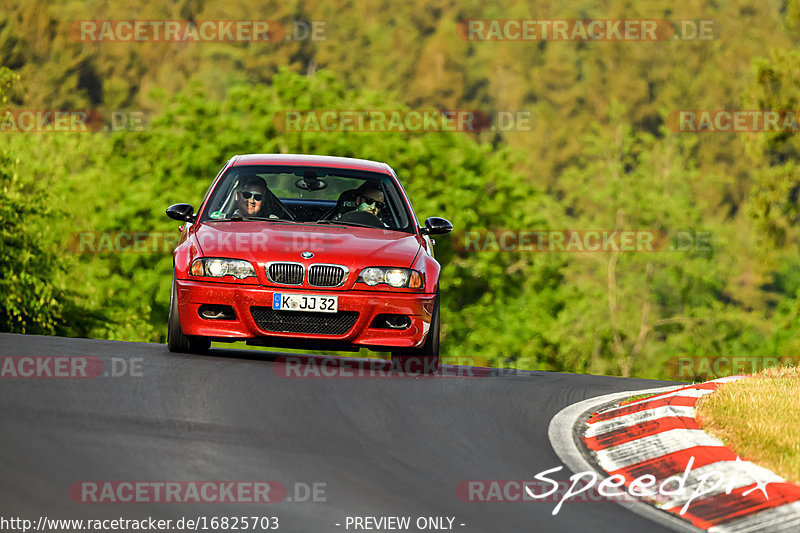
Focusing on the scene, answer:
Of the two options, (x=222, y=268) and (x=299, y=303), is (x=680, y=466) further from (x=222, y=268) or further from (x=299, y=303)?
(x=222, y=268)

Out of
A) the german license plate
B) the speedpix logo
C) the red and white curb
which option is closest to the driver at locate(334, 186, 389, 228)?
the german license plate

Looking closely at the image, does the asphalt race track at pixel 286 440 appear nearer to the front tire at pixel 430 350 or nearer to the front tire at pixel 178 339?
the front tire at pixel 178 339

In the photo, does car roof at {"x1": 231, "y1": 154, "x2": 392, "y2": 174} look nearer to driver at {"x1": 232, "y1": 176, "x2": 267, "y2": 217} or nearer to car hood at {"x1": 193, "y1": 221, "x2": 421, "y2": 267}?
driver at {"x1": 232, "y1": 176, "x2": 267, "y2": 217}

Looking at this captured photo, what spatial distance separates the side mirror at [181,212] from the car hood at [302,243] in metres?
0.25

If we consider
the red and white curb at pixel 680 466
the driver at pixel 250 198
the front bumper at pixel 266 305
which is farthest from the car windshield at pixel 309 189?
the red and white curb at pixel 680 466

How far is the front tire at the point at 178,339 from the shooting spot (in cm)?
1012

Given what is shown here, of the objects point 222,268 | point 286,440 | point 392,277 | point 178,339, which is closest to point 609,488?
point 286,440

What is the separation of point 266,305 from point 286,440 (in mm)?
2565

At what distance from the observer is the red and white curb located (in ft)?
20.3

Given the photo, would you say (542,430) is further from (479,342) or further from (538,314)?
(538,314)

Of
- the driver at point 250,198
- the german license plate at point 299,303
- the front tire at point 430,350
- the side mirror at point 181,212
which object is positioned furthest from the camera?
the driver at point 250,198

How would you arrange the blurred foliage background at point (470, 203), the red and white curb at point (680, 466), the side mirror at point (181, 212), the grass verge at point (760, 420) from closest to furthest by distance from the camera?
1. the red and white curb at point (680, 466)
2. the grass verge at point (760, 420)
3. the side mirror at point (181, 212)
4. the blurred foliage background at point (470, 203)

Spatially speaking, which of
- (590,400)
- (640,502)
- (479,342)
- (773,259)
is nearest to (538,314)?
(479,342)

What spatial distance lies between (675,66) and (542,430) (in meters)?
96.5
